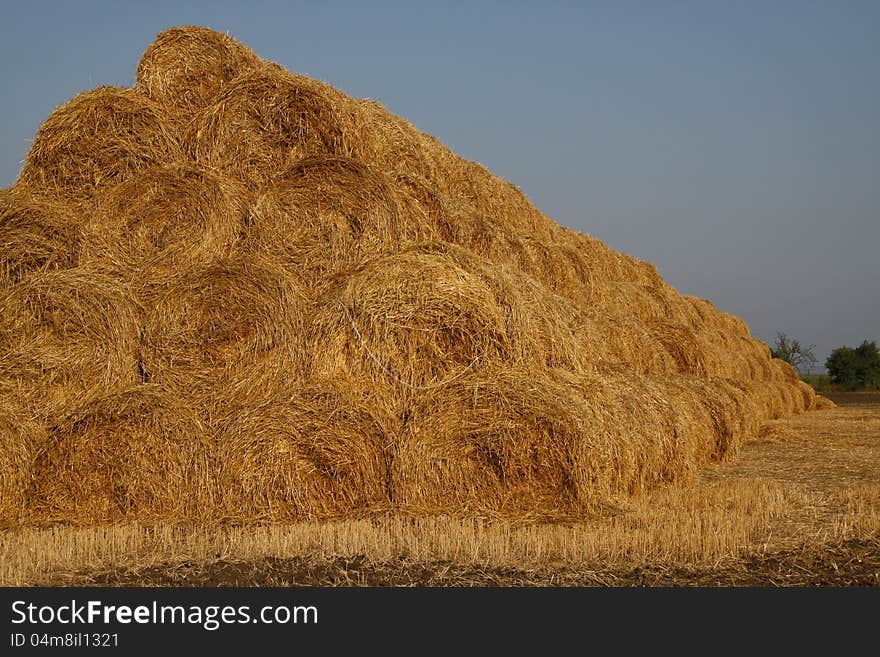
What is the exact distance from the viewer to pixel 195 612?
5309 millimetres

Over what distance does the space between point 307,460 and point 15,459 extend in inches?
99.4

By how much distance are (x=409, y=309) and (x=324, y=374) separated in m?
0.97

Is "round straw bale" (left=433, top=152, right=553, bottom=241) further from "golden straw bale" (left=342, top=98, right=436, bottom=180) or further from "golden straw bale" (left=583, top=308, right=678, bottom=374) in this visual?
"golden straw bale" (left=583, top=308, right=678, bottom=374)

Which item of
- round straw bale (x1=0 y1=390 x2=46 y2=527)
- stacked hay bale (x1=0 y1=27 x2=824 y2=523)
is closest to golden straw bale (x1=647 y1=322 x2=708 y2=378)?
stacked hay bale (x1=0 y1=27 x2=824 y2=523)

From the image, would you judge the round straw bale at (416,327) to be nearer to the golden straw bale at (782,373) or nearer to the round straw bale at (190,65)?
the round straw bale at (190,65)

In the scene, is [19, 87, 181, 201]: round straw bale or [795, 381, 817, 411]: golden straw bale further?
[795, 381, 817, 411]: golden straw bale

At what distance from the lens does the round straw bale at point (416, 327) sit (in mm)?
8930

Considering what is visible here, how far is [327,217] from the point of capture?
9.76m

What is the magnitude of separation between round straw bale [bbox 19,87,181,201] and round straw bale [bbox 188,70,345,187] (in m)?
0.47

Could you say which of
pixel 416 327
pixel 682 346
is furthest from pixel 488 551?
pixel 682 346

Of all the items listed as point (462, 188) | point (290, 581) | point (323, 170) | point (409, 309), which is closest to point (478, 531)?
point (290, 581)

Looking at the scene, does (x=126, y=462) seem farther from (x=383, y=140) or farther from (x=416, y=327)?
(x=383, y=140)

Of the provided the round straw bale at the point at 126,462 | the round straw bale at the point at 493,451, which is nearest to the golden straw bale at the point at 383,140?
the round straw bale at the point at 493,451

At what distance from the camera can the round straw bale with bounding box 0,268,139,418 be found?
9.02 metres
